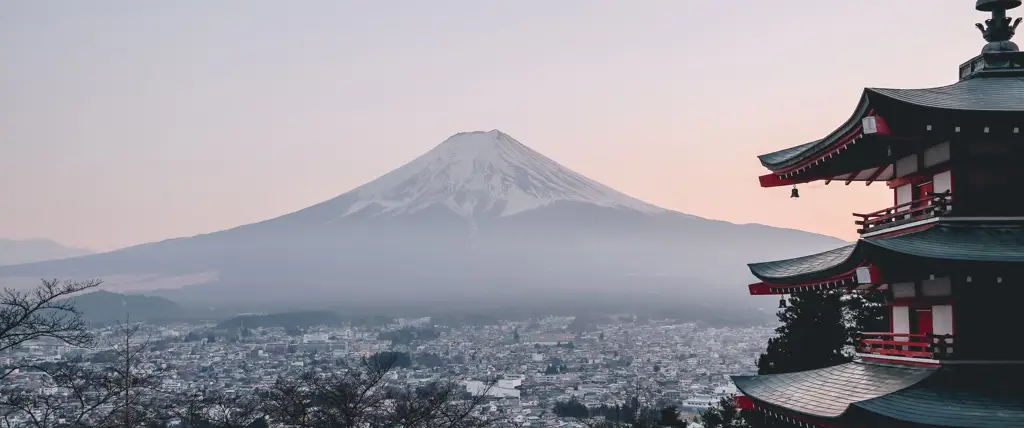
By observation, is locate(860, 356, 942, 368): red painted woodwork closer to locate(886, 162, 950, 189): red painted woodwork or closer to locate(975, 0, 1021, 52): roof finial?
locate(886, 162, 950, 189): red painted woodwork

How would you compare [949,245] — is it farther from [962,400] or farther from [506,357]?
[506,357]

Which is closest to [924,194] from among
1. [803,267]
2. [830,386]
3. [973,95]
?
[973,95]

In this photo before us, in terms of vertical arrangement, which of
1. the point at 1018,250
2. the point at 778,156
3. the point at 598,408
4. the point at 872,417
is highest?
the point at 778,156

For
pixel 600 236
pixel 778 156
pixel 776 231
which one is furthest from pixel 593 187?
pixel 778 156

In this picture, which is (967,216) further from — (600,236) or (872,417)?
(600,236)

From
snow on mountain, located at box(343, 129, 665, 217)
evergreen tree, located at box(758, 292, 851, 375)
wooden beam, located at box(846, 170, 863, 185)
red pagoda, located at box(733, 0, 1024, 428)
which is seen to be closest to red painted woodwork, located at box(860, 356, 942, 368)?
red pagoda, located at box(733, 0, 1024, 428)

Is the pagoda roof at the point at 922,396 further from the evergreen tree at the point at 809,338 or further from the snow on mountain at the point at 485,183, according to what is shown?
the snow on mountain at the point at 485,183
